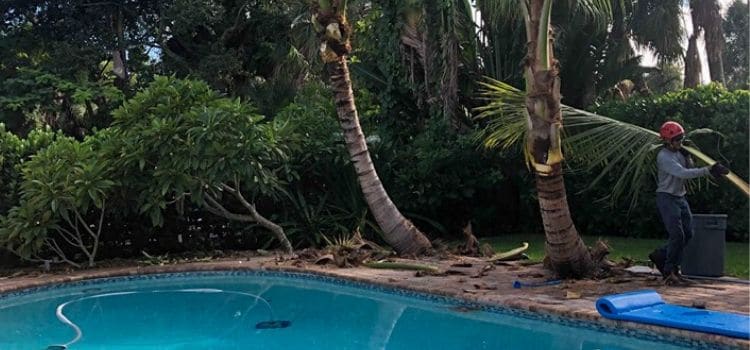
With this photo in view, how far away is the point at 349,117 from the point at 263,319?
3.59 meters

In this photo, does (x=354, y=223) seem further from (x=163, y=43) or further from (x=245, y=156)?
(x=163, y=43)

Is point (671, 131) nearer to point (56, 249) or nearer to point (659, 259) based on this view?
point (659, 259)

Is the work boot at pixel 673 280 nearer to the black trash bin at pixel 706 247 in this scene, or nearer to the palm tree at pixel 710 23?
the black trash bin at pixel 706 247

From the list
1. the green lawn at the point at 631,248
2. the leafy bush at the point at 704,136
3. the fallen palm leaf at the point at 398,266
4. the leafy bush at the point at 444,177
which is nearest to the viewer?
the green lawn at the point at 631,248

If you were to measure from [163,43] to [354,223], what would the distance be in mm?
10366

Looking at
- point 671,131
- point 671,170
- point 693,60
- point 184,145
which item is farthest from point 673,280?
point 693,60

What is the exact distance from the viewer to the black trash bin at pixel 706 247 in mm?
7016

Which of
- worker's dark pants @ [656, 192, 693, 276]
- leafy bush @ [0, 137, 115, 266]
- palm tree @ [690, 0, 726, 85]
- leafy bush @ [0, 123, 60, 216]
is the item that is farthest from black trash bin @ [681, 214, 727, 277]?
palm tree @ [690, 0, 726, 85]

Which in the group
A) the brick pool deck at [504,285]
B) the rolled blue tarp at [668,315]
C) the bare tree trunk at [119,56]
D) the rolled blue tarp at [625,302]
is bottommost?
the brick pool deck at [504,285]

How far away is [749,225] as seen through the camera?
992 centimetres

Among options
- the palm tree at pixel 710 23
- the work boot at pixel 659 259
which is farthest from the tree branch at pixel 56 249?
the palm tree at pixel 710 23

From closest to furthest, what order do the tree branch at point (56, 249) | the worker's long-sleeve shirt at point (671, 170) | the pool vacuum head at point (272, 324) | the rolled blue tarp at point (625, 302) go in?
the rolled blue tarp at point (625, 302), the worker's long-sleeve shirt at point (671, 170), the pool vacuum head at point (272, 324), the tree branch at point (56, 249)

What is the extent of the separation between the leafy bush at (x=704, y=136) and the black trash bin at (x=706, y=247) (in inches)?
120

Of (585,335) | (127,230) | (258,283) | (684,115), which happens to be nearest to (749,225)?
(684,115)
